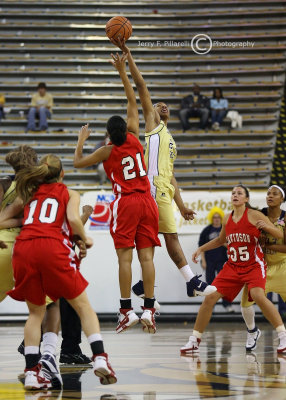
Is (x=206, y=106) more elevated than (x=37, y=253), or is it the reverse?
(x=206, y=106)

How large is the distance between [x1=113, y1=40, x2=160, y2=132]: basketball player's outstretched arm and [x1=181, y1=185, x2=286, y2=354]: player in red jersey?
129 centimetres

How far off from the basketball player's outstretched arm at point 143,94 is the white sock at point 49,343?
2.42 metres

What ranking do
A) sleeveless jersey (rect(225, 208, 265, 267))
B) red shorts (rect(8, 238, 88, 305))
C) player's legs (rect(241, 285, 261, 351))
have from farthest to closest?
player's legs (rect(241, 285, 261, 351)), sleeveless jersey (rect(225, 208, 265, 267)), red shorts (rect(8, 238, 88, 305))

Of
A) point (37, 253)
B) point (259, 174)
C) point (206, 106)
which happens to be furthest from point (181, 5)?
point (37, 253)

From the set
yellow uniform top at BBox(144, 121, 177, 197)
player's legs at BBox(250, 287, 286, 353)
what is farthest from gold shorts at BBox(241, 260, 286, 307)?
yellow uniform top at BBox(144, 121, 177, 197)

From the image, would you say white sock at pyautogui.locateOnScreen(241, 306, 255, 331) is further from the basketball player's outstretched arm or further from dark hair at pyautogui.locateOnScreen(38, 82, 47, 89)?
dark hair at pyautogui.locateOnScreen(38, 82, 47, 89)

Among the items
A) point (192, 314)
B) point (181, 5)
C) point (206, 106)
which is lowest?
point (192, 314)

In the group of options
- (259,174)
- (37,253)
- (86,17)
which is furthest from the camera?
(86,17)

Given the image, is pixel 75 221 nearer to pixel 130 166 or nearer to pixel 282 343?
pixel 130 166

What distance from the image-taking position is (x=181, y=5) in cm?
1953

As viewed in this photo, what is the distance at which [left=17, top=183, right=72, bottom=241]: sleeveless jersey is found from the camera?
16.4ft

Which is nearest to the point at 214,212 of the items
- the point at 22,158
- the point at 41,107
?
the point at 41,107

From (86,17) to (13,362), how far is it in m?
13.8

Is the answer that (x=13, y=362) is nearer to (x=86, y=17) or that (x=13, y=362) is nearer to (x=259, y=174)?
(x=259, y=174)
